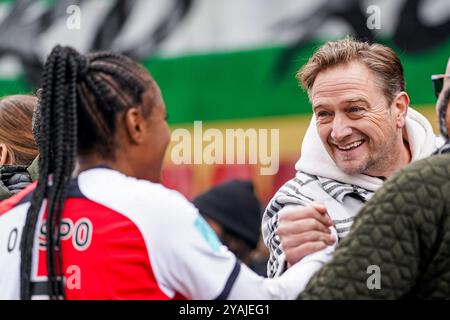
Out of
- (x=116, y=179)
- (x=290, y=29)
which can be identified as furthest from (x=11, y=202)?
(x=290, y=29)

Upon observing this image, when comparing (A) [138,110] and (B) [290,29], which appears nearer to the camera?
(A) [138,110]

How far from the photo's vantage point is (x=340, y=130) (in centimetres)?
389

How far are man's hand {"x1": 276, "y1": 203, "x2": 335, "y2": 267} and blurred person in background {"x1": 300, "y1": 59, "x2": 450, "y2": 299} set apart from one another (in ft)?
1.20

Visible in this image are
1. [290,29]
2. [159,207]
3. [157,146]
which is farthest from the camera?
[290,29]

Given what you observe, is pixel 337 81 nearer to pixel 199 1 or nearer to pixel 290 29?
pixel 290 29

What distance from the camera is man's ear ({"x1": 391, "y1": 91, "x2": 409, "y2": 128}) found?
4051 millimetres

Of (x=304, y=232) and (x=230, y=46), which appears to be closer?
(x=304, y=232)

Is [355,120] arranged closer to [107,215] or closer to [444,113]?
[444,113]

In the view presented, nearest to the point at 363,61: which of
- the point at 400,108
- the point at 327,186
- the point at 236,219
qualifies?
the point at 400,108

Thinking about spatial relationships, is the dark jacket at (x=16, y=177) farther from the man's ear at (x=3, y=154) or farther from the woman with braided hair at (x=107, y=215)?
the woman with braided hair at (x=107, y=215)

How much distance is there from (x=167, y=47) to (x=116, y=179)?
6040 mm

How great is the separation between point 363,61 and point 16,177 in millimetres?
1399

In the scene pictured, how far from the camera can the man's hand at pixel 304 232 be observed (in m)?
3.05

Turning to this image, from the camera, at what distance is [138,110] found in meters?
2.91
